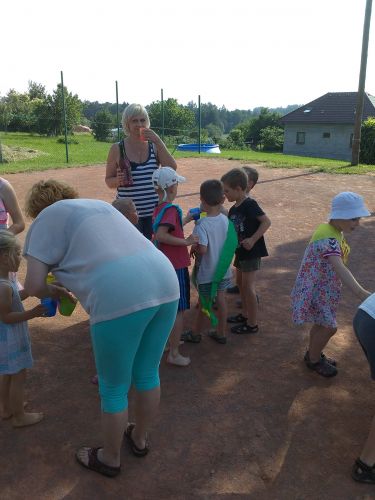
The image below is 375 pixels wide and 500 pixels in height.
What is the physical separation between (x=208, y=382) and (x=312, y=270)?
108 centimetres

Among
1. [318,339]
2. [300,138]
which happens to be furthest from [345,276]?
[300,138]

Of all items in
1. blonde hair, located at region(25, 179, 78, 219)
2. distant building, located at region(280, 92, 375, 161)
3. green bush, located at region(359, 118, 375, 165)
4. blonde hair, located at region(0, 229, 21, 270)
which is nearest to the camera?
A: blonde hair, located at region(25, 179, 78, 219)

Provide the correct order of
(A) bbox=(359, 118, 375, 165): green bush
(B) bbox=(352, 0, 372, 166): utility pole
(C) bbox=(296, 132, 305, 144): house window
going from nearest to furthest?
(B) bbox=(352, 0, 372, 166): utility pole → (A) bbox=(359, 118, 375, 165): green bush → (C) bbox=(296, 132, 305, 144): house window

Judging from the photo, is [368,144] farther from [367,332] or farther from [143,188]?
[367,332]

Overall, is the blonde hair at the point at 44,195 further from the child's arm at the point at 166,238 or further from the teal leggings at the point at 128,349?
the child's arm at the point at 166,238

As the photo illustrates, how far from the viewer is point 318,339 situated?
3291 mm

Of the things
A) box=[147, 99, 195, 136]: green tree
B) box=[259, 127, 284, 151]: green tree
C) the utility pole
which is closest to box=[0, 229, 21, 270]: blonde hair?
the utility pole

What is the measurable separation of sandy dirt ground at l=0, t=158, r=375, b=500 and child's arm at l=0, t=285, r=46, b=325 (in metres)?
0.72

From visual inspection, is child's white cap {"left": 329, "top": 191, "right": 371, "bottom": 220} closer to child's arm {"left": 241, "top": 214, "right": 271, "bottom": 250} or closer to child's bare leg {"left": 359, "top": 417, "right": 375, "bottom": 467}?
child's arm {"left": 241, "top": 214, "right": 271, "bottom": 250}

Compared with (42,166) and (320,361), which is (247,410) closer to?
(320,361)

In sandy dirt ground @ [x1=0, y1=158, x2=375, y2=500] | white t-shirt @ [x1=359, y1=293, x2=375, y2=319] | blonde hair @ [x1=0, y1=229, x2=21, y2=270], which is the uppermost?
blonde hair @ [x1=0, y1=229, x2=21, y2=270]

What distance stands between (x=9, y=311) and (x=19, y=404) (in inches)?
23.9

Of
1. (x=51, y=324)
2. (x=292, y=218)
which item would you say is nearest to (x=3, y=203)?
(x=51, y=324)

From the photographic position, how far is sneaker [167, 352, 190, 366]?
11.3 feet
